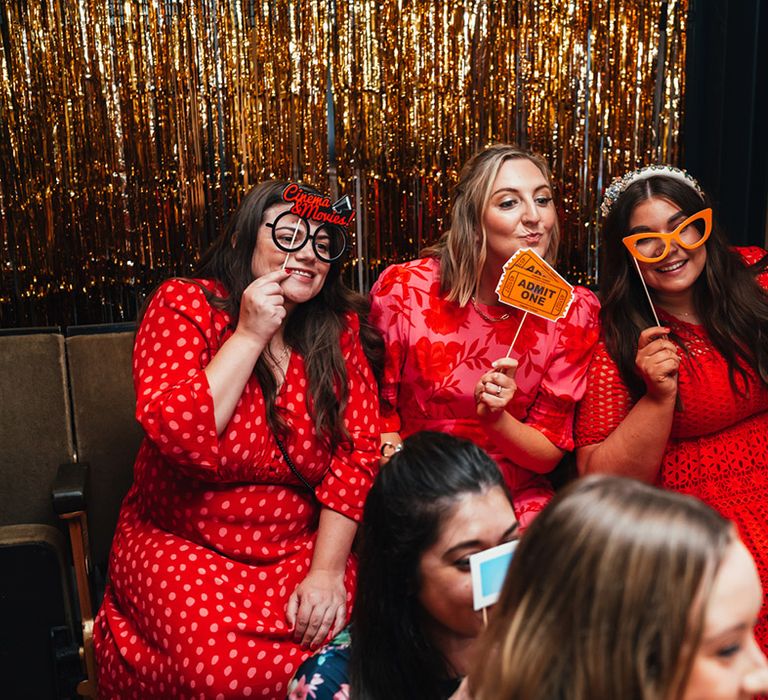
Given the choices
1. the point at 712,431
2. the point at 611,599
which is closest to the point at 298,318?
the point at 712,431

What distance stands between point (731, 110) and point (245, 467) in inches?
74.2

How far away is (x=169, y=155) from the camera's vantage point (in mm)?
2592

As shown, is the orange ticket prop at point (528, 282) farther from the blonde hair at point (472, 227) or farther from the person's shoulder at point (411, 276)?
the person's shoulder at point (411, 276)

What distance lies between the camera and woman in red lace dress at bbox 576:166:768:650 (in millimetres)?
1850

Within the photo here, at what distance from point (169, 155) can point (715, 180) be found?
1694 mm

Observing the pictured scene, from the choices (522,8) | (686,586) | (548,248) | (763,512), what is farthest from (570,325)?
(686,586)

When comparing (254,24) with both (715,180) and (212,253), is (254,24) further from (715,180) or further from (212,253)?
(715,180)

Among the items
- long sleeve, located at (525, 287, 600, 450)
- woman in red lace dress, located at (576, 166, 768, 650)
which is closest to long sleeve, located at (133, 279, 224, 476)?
long sleeve, located at (525, 287, 600, 450)

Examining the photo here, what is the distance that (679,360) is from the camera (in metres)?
1.86

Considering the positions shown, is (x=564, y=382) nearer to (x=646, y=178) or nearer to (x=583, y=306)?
(x=583, y=306)

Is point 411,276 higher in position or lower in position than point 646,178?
lower

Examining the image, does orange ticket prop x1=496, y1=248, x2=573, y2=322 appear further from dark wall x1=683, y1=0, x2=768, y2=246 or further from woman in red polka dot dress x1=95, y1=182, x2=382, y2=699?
dark wall x1=683, y1=0, x2=768, y2=246

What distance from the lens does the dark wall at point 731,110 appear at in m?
2.62

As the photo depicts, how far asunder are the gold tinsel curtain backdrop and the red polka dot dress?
0.80 metres
